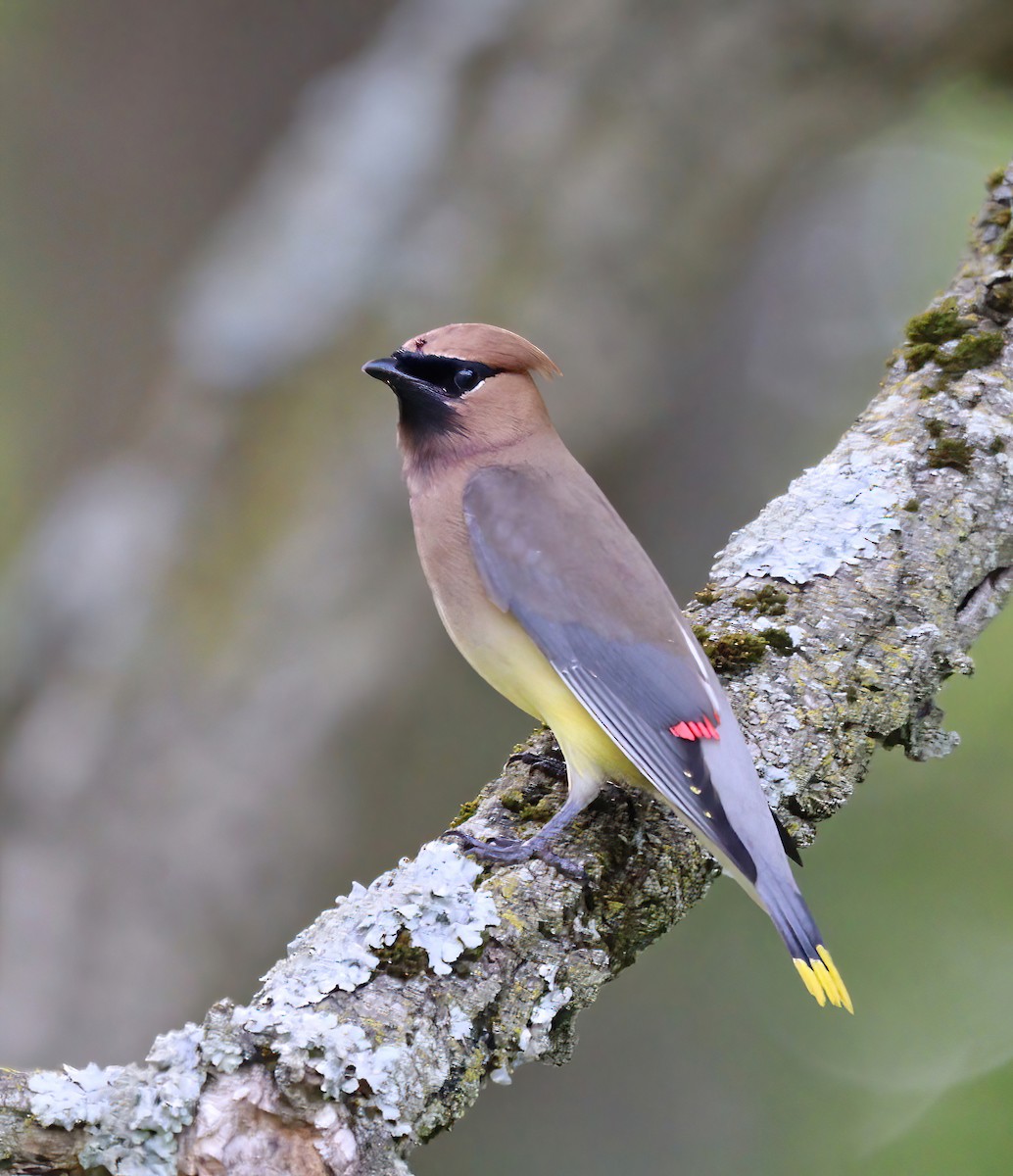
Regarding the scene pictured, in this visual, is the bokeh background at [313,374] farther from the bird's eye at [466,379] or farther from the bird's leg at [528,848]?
the bird's leg at [528,848]

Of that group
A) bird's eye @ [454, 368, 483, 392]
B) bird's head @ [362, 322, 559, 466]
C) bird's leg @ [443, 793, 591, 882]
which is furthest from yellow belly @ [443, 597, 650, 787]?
bird's eye @ [454, 368, 483, 392]

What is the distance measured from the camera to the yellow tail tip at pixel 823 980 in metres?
2.41

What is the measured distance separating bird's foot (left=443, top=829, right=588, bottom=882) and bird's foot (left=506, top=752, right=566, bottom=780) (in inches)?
13.1

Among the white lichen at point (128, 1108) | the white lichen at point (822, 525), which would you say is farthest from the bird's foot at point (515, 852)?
the white lichen at point (822, 525)

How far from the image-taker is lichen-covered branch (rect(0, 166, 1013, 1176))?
6.09ft

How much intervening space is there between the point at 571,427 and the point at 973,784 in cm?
285

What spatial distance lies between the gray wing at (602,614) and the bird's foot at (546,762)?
216 mm

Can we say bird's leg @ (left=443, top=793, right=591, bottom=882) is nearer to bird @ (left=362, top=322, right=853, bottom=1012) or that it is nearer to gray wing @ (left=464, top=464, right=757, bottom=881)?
bird @ (left=362, top=322, right=853, bottom=1012)

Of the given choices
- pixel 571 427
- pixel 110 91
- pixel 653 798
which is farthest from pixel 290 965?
pixel 110 91

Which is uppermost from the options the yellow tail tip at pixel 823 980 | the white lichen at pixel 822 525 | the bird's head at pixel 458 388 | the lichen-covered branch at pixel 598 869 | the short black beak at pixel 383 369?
the short black beak at pixel 383 369

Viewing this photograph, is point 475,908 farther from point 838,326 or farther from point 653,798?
point 838,326

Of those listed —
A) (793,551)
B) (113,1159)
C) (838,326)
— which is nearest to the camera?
(113,1159)

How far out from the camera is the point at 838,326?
586cm

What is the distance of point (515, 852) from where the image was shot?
98.1 inches
